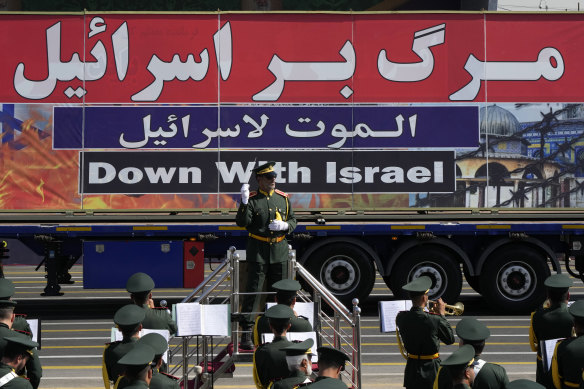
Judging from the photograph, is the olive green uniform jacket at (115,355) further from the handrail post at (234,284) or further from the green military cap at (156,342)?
the handrail post at (234,284)

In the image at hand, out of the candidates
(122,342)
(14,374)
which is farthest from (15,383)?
(122,342)

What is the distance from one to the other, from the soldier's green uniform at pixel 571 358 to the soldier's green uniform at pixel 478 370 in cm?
63

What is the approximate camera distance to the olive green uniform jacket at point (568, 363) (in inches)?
306

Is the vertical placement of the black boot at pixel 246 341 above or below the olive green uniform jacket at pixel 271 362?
below

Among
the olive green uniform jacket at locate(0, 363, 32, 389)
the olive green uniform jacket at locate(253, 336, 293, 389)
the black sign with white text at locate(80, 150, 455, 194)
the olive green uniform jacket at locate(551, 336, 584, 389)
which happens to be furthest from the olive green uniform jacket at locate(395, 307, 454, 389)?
the black sign with white text at locate(80, 150, 455, 194)

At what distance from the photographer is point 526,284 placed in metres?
18.1

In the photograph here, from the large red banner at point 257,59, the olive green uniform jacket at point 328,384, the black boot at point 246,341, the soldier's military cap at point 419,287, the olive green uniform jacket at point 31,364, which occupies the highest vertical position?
the large red banner at point 257,59

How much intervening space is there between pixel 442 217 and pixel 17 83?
7.76 meters

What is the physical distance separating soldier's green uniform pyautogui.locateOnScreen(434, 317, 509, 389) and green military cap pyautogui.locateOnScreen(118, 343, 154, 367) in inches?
84.1

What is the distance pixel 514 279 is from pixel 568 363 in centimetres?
1043

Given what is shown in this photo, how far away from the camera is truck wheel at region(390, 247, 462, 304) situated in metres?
17.9

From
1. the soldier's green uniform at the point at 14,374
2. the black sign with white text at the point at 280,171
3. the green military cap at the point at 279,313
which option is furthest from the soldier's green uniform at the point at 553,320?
the black sign with white text at the point at 280,171

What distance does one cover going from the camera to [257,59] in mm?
17719

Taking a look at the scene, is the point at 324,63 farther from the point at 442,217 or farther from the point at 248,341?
the point at 248,341
